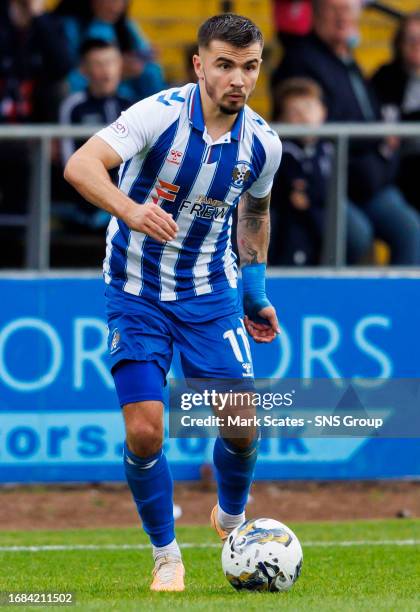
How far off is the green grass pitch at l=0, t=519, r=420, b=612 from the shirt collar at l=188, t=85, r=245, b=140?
2.06 meters

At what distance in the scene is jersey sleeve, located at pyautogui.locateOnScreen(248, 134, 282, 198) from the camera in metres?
6.40

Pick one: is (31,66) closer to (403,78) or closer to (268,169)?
(403,78)

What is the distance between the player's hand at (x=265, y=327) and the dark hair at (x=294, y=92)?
4280 mm

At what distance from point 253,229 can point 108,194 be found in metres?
1.35

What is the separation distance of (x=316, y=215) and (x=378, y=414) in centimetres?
153

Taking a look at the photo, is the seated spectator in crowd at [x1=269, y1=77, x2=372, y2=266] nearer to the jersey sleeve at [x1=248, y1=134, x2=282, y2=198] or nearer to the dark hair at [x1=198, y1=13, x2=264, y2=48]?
the jersey sleeve at [x1=248, y1=134, x2=282, y2=198]

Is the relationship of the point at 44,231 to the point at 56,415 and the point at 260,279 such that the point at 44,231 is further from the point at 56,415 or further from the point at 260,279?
the point at 260,279

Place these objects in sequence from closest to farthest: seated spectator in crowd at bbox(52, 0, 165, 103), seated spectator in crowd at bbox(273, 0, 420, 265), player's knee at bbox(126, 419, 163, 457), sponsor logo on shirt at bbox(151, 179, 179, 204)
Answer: player's knee at bbox(126, 419, 163, 457)
sponsor logo on shirt at bbox(151, 179, 179, 204)
seated spectator in crowd at bbox(273, 0, 420, 265)
seated spectator in crowd at bbox(52, 0, 165, 103)

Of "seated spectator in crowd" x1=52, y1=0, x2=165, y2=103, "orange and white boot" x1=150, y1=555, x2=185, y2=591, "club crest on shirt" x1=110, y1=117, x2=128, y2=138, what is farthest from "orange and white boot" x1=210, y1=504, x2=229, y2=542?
"seated spectator in crowd" x1=52, y1=0, x2=165, y2=103

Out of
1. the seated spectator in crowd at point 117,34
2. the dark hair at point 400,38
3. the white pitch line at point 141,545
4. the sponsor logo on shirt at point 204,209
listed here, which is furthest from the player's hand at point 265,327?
the dark hair at point 400,38

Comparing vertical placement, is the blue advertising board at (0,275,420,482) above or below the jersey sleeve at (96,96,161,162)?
below

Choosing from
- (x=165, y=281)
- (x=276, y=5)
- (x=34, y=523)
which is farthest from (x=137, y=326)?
(x=276, y=5)

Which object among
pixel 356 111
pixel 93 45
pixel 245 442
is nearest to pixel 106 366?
pixel 93 45

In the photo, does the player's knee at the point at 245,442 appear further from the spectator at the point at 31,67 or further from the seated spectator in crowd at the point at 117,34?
the seated spectator in crowd at the point at 117,34
